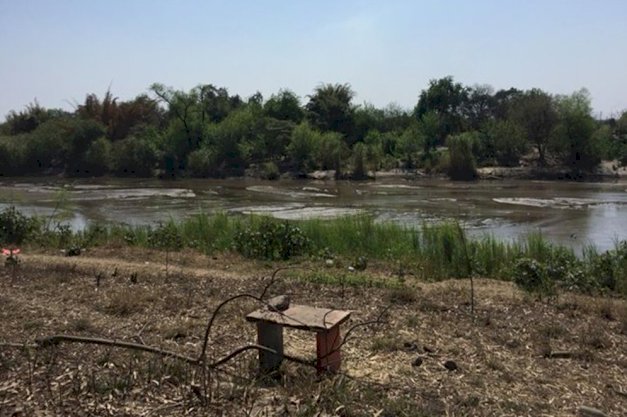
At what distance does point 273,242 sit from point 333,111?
43.5 metres

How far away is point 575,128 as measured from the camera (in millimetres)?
39406

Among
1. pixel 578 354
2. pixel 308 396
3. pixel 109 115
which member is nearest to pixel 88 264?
pixel 308 396

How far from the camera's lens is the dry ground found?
3707 millimetres

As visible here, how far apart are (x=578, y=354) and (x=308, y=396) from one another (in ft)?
8.13

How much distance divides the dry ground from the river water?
8305mm

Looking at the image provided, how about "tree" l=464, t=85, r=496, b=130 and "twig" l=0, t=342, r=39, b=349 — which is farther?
"tree" l=464, t=85, r=496, b=130

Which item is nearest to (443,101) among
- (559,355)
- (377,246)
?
(377,246)

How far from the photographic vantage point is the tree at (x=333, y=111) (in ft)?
171

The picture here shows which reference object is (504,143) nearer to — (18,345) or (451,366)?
(451,366)

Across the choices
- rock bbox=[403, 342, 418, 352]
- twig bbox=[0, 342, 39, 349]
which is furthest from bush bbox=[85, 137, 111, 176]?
rock bbox=[403, 342, 418, 352]

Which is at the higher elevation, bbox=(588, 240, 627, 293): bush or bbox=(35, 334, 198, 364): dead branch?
bbox=(35, 334, 198, 364): dead branch

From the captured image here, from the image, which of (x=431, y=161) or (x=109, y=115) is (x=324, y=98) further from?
(x=109, y=115)

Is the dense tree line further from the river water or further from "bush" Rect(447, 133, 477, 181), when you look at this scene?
the river water

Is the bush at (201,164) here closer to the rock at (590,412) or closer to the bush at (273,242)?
the bush at (273,242)
